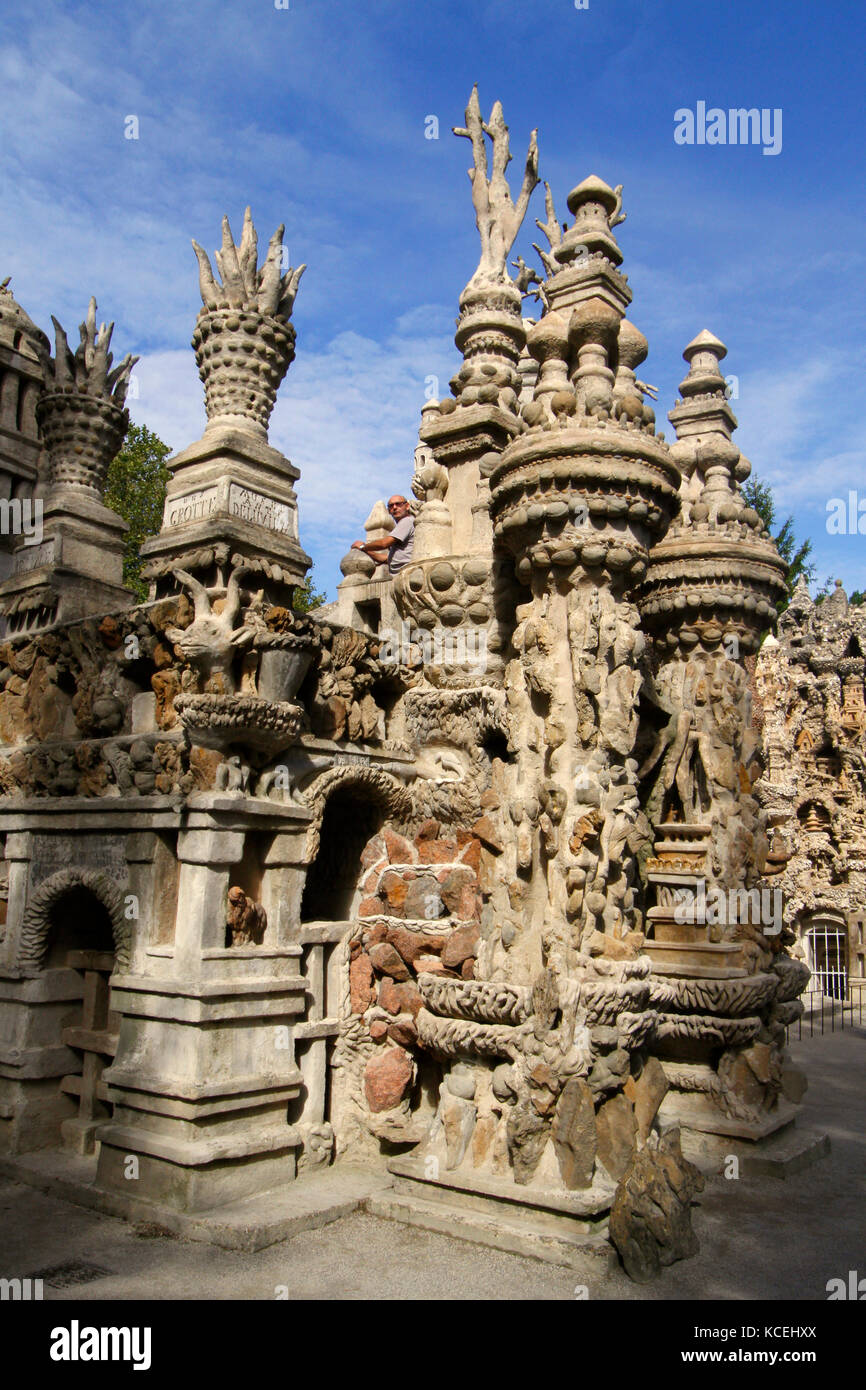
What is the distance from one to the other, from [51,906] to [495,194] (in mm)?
8608

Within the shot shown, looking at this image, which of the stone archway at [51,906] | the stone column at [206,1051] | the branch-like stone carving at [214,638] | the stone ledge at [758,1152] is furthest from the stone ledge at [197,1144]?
the stone ledge at [758,1152]

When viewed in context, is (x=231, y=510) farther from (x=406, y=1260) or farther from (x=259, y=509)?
(x=406, y=1260)

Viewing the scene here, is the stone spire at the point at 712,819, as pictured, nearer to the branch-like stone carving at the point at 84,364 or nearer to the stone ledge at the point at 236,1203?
the stone ledge at the point at 236,1203

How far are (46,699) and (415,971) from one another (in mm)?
4328

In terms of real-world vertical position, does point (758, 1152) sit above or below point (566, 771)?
below

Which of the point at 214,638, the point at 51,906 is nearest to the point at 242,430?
the point at 214,638

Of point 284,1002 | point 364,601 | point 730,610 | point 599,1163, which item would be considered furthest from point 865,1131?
point 364,601

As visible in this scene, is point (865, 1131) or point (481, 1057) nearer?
point (481, 1057)

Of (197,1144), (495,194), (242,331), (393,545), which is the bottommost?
(197,1144)

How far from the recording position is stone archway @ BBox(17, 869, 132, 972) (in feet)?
28.0

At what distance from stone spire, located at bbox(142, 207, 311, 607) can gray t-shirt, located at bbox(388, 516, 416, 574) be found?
2.24m

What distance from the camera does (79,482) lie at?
1139 centimetres

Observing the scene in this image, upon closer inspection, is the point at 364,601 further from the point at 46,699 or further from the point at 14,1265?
the point at 14,1265
